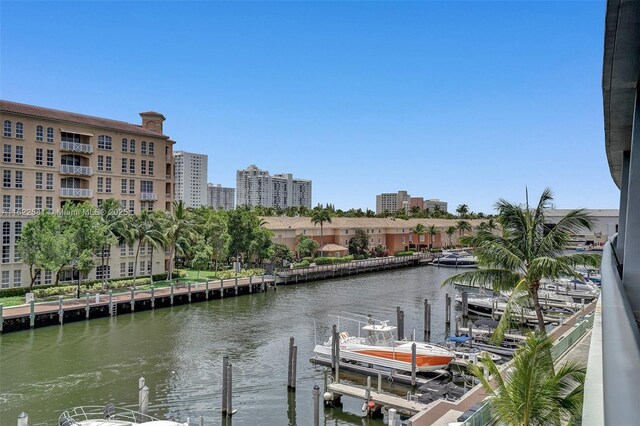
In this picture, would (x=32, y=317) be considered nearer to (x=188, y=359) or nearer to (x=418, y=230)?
(x=188, y=359)

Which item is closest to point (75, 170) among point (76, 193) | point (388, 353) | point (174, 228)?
point (76, 193)

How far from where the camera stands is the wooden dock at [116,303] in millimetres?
33906

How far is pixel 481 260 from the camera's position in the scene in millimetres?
18875

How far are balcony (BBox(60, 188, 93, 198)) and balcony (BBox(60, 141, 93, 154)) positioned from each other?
4044 mm

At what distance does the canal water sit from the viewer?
67.5 feet

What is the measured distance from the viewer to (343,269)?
67438 mm

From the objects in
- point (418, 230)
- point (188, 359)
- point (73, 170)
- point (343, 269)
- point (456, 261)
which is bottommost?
point (188, 359)

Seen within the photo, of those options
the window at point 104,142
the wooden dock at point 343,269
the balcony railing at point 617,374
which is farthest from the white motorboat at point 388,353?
the window at point 104,142

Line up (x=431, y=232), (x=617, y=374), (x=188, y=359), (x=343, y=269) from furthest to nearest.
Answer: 1. (x=431, y=232)
2. (x=343, y=269)
3. (x=188, y=359)
4. (x=617, y=374)

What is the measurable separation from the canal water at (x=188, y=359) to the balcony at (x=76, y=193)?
18.2 m

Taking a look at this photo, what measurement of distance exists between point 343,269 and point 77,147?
1431 inches

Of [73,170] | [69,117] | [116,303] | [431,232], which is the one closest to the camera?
[116,303]

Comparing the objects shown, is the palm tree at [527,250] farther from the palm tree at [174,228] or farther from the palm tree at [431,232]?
the palm tree at [431,232]

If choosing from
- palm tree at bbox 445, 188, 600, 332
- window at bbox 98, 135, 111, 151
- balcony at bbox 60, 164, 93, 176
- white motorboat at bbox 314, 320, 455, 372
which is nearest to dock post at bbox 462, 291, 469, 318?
white motorboat at bbox 314, 320, 455, 372
